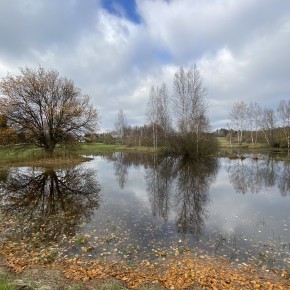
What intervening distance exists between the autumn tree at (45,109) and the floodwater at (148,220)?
542 inches

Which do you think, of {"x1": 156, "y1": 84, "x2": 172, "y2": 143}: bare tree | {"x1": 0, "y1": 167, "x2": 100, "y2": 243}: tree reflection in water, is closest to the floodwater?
{"x1": 0, "y1": 167, "x2": 100, "y2": 243}: tree reflection in water

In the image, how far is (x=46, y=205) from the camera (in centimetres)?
1088

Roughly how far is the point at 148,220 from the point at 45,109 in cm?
2394

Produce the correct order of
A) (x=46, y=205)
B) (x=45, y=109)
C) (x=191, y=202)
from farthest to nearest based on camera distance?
(x=45, y=109) → (x=191, y=202) → (x=46, y=205)

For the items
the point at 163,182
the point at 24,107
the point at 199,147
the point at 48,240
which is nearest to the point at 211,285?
the point at 48,240

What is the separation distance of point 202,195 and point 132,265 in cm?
826

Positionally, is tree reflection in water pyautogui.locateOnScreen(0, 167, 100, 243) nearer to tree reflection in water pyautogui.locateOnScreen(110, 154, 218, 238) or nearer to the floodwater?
the floodwater

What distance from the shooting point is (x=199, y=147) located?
34.7 m

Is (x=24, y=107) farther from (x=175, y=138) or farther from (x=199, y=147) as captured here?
(x=199, y=147)

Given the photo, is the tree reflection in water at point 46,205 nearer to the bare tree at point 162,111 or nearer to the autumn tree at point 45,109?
the autumn tree at point 45,109

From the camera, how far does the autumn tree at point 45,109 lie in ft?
86.8

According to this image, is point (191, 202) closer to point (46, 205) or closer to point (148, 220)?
point (148, 220)

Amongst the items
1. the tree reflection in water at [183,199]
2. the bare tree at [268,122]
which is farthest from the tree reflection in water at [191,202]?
the bare tree at [268,122]

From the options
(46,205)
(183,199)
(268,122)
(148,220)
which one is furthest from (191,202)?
(268,122)
